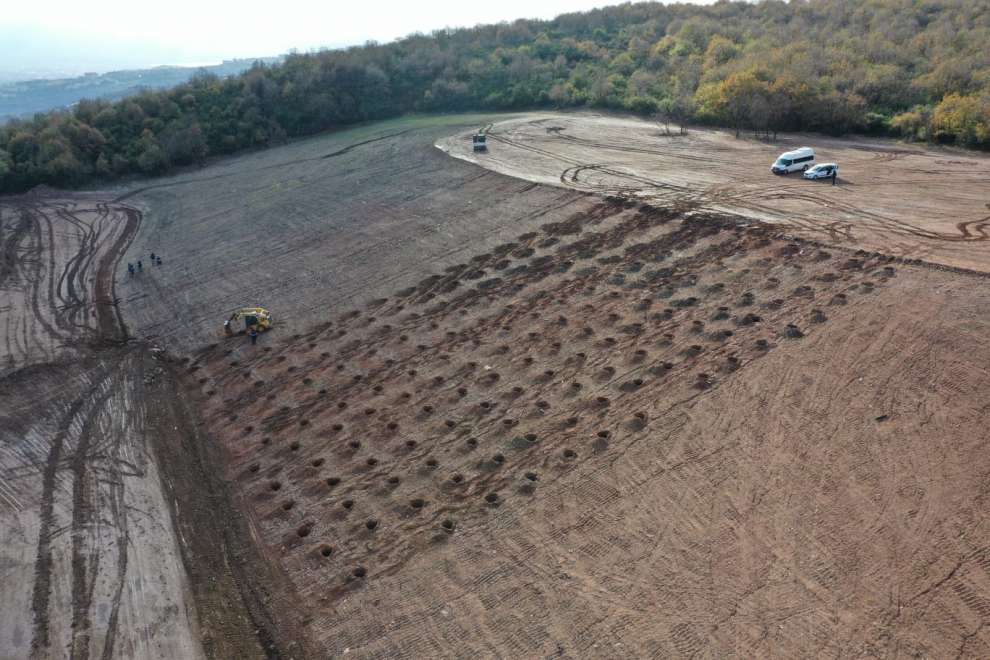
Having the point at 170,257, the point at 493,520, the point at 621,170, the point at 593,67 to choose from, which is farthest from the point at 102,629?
the point at 593,67

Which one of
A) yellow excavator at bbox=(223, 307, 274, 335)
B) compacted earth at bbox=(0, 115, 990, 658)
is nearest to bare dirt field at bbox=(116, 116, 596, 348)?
compacted earth at bbox=(0, 115, 990, 658)

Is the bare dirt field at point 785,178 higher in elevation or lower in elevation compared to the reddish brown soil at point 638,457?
higher

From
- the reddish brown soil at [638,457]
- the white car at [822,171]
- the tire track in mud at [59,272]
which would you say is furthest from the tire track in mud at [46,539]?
the white car at [822,171]

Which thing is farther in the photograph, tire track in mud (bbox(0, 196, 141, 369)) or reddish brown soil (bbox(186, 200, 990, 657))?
tire track in mud (bbox(0, 196, 141, 369))

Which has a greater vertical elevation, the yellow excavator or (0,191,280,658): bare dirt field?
the yellow excavator

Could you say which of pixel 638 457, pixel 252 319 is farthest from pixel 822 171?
pixel 252 319

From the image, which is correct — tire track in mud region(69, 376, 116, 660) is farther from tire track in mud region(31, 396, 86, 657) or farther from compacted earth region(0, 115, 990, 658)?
tire track in mud region(31, 396, 86, 657)

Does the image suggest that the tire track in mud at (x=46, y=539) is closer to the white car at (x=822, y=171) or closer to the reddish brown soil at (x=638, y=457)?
the reddish brown soil at (x=638, y=457)
